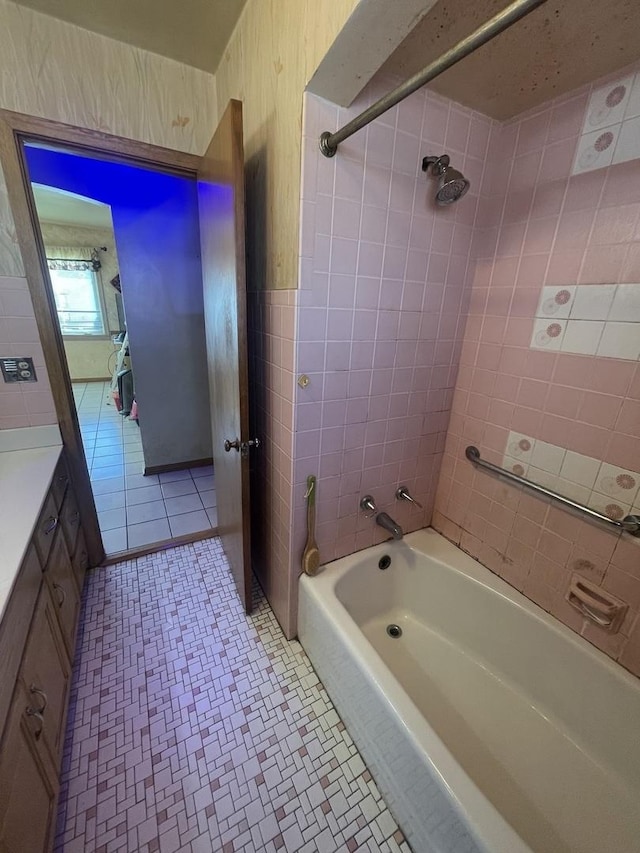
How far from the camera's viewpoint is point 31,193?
4.33 feet

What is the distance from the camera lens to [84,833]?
37.7 inches

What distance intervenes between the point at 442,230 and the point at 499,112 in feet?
1.35

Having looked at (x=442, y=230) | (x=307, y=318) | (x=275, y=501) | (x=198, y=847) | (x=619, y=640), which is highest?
(x=442, y=230)

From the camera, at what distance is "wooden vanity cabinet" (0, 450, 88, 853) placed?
713 mm

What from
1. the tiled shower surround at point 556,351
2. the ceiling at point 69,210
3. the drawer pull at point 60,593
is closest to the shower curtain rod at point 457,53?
the tiled shower surround at point 556,351

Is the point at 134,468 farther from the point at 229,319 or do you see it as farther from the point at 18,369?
the point at 229,319

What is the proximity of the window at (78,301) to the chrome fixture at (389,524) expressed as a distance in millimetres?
5827

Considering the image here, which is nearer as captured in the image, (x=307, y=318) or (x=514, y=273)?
(x=307, y=318)

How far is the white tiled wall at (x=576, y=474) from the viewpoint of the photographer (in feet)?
3.40

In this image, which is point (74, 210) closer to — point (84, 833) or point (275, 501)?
point (275, 501)

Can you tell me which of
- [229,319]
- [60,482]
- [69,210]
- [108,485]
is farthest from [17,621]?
[69,210]

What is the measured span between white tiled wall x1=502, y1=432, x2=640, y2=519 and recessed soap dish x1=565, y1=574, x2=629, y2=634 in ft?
0.88

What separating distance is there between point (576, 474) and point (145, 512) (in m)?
2.47

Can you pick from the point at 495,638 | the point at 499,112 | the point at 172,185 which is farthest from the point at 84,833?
the point at 172,185
